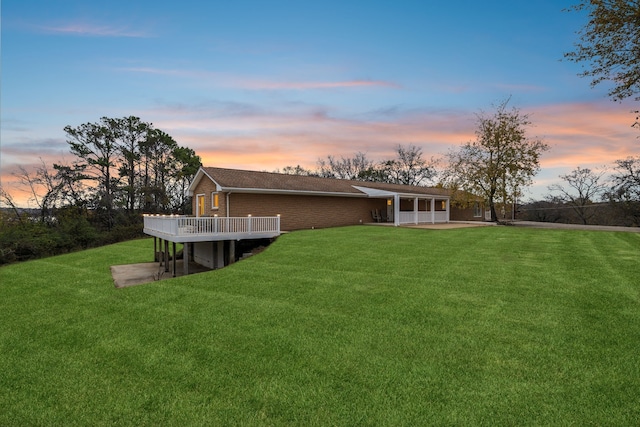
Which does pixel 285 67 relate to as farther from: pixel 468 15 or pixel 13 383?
pixel 13 383

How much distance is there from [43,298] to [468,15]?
20.0m

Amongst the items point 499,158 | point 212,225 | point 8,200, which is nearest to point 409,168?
point 499,158

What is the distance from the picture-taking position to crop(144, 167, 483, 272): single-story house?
1440cm

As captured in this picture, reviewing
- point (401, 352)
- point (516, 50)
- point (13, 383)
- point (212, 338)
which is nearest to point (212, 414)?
point (212, 338)

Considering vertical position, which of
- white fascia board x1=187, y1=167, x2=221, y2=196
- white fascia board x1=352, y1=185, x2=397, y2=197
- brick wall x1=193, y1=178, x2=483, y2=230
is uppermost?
white fascia board x1=187, y1=167, x2=221, y2=196

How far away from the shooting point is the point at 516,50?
17.1 meters

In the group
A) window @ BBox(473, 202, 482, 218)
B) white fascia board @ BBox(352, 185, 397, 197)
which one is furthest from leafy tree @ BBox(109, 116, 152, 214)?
window @ BBox(473, 202, 482, 218)

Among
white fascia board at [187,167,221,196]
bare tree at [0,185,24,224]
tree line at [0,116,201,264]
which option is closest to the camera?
white fascia board at [187,167,221,196]

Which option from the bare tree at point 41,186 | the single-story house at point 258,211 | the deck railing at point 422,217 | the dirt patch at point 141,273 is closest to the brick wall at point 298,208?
the single-story house at point 258,211

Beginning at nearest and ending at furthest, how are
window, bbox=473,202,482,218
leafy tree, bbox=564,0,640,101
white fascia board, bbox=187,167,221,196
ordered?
1. leafy tree, bbox=564,0,640,101
2. white fascia board, bbox=187,167,221,196
3. window, bbox=473,202,482,218

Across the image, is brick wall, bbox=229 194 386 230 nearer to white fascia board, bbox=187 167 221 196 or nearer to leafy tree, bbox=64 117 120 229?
white fascia board, bbox=187 167 221 196

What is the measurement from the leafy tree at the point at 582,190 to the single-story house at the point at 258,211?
83.5 feet

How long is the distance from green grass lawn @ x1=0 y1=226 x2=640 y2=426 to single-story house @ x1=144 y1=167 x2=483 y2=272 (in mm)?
4664

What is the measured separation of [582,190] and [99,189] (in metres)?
57.3
